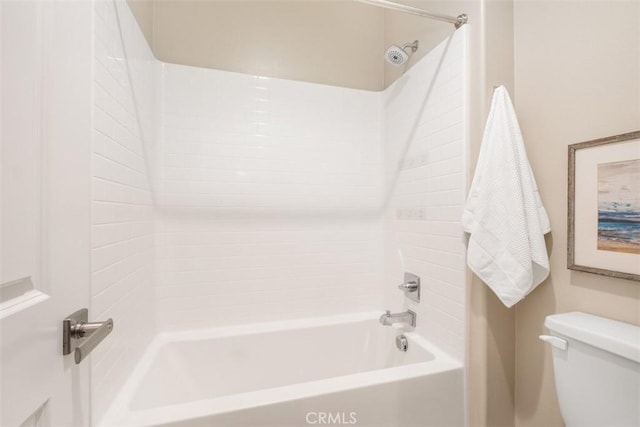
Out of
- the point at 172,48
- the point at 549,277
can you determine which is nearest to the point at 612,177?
the point at 549,277

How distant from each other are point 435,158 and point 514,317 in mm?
846

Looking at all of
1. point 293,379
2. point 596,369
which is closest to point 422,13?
point 596,369

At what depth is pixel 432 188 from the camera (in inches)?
60.6

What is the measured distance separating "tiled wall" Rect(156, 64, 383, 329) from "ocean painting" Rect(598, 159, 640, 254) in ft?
4.04

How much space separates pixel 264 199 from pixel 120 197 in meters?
0.82

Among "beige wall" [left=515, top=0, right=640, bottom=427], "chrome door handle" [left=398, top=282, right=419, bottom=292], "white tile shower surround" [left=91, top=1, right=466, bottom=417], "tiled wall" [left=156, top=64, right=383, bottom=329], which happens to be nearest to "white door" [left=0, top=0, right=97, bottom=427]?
"white tile shower surround" [left=91, top=1, right=466, bottom=417]

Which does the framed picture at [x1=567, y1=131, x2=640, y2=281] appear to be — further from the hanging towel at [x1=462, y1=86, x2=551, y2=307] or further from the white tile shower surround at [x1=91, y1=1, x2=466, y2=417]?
the white tile shower surround at [x1=91, y1=1, x2=466, y2=417]

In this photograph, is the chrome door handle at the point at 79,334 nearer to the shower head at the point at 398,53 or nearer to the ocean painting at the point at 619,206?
the ocean painting at the point at 619,206

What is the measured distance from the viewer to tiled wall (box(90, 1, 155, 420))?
3.17ft

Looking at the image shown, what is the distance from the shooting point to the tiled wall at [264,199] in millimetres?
1715

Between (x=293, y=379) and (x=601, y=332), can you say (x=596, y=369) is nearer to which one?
(x=601, y=332)

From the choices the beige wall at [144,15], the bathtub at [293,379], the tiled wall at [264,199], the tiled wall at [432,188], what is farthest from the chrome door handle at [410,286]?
the beige wall at [144,15]

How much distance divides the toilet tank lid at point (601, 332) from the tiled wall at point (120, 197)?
5.01 ft

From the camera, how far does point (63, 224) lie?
63 cm
